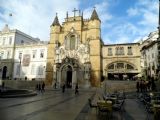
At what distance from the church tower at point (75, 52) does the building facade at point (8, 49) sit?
14.0m

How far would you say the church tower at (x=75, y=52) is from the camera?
4225cm

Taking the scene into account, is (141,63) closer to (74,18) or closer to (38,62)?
(74,18)

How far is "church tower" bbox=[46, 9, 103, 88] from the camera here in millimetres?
42250

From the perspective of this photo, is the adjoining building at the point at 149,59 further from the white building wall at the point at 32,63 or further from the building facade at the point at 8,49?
the building facade at the point at 8,49

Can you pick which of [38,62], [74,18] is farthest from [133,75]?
[38,62]

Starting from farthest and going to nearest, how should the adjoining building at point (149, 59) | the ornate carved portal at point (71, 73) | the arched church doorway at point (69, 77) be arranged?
1. the arched church doorway at point (69, 77)
2. the ornate carved portal at point (71, 73)
3. the adjoining building at point (149, 59)

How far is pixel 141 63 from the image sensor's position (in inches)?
1741

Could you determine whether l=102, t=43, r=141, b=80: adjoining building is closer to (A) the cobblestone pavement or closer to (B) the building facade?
(B) the building facade

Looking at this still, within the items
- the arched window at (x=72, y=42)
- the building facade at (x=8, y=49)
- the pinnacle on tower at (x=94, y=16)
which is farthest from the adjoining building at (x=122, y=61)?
the building facade at (x=8, y=49)

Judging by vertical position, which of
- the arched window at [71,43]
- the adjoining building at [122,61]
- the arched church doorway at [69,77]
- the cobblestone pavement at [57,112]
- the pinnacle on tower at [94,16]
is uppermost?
the pinnacle on tower at [94,16]

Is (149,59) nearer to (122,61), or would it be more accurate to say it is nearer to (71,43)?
(122,61)

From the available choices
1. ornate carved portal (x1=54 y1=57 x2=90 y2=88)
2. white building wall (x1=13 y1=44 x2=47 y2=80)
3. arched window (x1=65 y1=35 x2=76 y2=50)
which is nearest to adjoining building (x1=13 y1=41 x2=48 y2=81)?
white building wall (x1=13 y1=44 x2=47 y2=80)

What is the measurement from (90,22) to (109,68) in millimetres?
12097

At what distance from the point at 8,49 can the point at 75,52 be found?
23.3m
